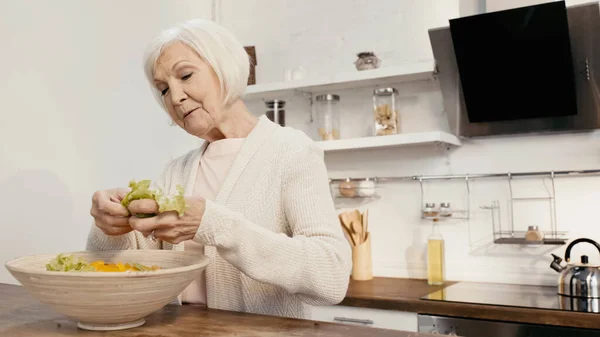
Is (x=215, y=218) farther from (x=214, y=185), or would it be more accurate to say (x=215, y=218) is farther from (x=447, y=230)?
(x=447, y=230)

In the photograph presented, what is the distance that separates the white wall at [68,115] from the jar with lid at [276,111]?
558 mm

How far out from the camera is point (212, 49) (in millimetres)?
1369

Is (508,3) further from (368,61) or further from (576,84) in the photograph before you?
(368,61)

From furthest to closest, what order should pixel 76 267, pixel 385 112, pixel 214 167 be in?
pixel 385 112 < pixel 214 167 < pixel 76 267

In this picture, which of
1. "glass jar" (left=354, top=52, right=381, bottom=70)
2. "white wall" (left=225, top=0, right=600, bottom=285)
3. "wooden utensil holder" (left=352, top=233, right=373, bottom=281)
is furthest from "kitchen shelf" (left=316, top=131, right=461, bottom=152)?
"wooden utensil holder" (left=352, top=233, right=373, bottom=281)

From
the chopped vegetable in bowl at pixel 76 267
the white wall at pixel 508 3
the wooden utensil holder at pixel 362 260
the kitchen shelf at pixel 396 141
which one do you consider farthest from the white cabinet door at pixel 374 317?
the white wall at pixel 508 3

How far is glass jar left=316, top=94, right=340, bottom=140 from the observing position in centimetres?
279

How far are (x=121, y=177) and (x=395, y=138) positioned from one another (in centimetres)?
125

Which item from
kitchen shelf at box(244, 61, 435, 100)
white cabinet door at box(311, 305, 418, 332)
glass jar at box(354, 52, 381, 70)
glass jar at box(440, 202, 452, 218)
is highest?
glass jar at box(354, 52, 381, 70)

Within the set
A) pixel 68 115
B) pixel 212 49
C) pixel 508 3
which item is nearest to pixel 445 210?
pixel 508 3

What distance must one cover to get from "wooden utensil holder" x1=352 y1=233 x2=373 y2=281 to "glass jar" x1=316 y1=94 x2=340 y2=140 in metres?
0.52

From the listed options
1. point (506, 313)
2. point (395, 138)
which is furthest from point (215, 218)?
point (395, 138)

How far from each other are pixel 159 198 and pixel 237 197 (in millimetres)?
311

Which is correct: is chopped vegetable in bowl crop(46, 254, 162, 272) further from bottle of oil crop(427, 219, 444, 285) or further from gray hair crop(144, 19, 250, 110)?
bottle of oil crop(427, 219, 444, 285)
